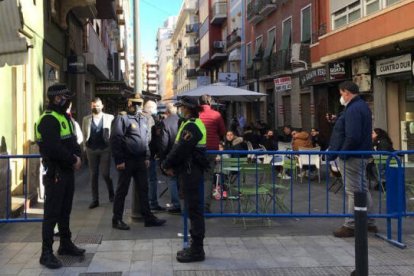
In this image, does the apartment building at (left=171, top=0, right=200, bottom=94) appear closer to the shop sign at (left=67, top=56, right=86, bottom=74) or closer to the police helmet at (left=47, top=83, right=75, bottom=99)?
the shop sign at (left=67, top=56, right=86, bottom=74)

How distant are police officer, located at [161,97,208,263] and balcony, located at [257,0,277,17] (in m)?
23.6

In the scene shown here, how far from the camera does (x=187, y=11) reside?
239ft

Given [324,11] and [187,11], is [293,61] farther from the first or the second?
[187,11]

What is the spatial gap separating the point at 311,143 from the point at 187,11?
61484 mm

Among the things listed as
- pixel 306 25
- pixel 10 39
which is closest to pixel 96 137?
pixel 10 39

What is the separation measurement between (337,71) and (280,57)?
7874mm

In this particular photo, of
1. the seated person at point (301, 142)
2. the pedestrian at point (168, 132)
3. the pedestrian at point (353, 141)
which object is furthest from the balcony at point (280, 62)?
the pedestrian at point (353, 141)

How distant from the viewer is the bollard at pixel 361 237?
13.3ft

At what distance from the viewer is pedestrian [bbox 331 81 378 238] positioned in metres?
6.77

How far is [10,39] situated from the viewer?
24.3 ft

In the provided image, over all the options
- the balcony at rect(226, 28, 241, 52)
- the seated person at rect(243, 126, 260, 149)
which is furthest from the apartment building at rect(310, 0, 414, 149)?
the balcony at rect(226, 28, 241, 52)

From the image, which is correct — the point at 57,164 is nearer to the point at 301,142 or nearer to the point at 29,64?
the point at 29,64

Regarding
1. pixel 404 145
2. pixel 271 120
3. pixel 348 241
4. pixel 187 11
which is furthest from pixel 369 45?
pixel 187 11

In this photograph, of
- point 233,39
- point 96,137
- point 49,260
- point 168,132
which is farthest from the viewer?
point 233,39
